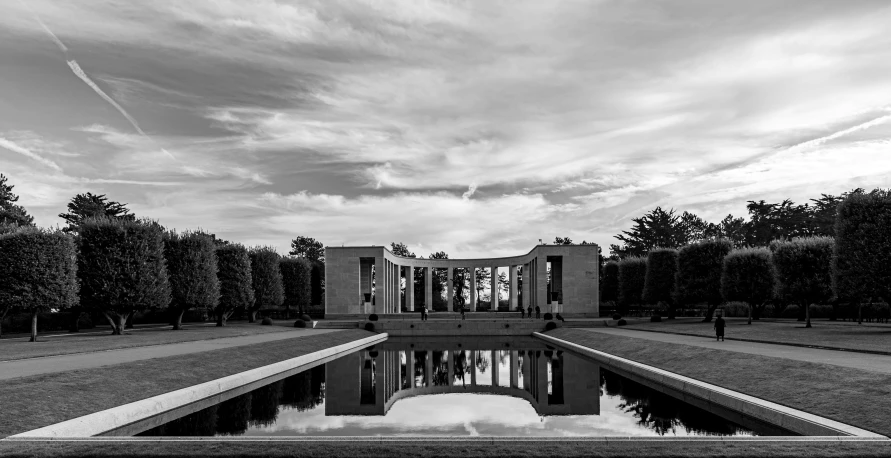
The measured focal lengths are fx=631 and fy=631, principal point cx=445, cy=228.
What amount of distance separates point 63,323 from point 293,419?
152ft

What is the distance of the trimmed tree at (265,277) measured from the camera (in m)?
59.5

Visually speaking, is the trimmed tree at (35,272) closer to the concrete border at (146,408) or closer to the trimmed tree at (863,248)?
the concrete border at (146,408)

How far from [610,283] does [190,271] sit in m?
49.6

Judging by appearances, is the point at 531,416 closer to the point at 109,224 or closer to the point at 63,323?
the point at 109,224

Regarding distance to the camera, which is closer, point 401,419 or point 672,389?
point 401,419

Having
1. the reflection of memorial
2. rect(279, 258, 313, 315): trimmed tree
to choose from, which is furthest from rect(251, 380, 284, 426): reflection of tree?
rect(279, 258, 313, 315): trimmed tree

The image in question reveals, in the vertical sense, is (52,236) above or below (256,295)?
above

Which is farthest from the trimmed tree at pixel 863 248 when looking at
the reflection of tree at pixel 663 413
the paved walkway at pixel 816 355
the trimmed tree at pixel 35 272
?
the trimmed tree at pixel 35 272

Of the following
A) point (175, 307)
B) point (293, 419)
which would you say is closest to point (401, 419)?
point (293, 419)

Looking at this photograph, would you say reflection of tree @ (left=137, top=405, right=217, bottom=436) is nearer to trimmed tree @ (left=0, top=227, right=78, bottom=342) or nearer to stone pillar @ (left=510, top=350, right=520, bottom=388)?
stone pillar @ (left=510, top=350, right=520, bottom=388)

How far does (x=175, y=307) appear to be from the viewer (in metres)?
48.5

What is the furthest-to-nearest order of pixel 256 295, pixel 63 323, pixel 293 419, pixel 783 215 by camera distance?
1. pixel 783 215
2. pixel 256 295
3. pixel 63 323
4. pixel 293 419

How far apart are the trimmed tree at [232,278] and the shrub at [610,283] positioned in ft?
141

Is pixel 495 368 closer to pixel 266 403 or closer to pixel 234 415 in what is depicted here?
pixel 266 403
